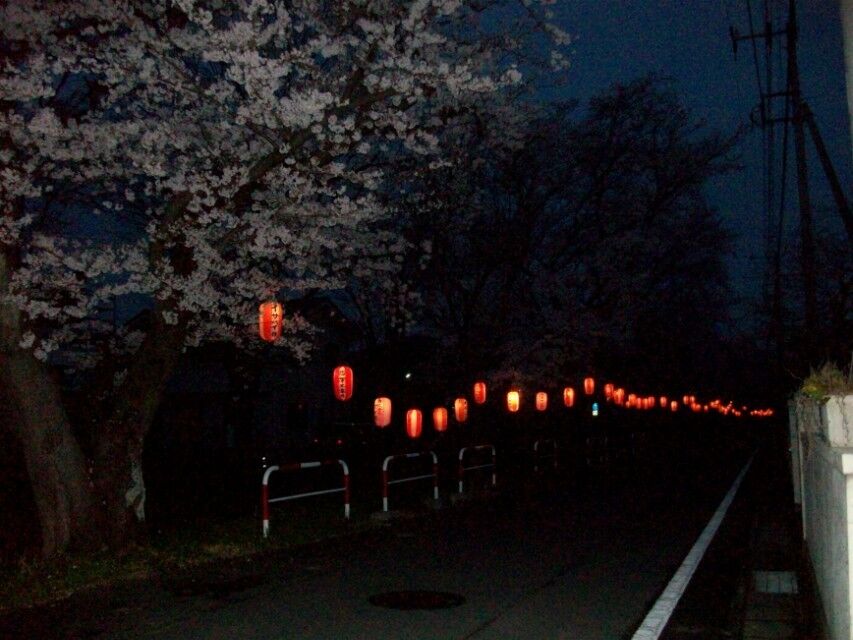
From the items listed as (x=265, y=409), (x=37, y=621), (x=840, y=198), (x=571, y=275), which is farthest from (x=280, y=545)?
(x=265, y=409)

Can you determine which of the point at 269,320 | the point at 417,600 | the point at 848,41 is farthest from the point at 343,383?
the point at 848,41

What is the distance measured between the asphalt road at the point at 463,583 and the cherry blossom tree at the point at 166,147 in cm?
261

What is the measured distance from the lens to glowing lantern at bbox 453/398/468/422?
26.8 m

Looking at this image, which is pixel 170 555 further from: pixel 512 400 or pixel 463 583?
pixel 512 400

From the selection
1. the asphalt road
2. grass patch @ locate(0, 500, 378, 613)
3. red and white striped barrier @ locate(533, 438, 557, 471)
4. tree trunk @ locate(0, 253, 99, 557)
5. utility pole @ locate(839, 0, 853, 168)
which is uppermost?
utility pole @ locate(839, 0, 853, 168)

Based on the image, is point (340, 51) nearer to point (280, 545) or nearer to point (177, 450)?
point (280, 545)

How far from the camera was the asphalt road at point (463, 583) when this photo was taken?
27.0ft

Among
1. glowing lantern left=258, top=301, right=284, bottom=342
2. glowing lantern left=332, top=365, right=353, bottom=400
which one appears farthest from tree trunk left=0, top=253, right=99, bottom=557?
glowing lantern left=332, top=365, right=353, bottom=400

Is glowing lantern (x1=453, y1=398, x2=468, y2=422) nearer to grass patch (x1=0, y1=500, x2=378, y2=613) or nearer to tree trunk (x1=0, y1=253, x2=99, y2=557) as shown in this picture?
grass patch (x1=0, y1=500, x2=378, y2=613)

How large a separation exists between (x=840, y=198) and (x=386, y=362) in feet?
43.5

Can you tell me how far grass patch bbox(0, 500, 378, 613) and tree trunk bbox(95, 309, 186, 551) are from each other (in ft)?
1.60

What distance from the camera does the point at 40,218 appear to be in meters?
15.1

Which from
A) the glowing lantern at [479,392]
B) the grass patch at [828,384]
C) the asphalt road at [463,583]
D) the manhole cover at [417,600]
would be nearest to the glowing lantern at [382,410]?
the glowing lantern at [479,392]

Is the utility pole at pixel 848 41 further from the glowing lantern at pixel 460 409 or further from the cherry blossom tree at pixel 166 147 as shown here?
the glowing lantern at pixel 460 409
